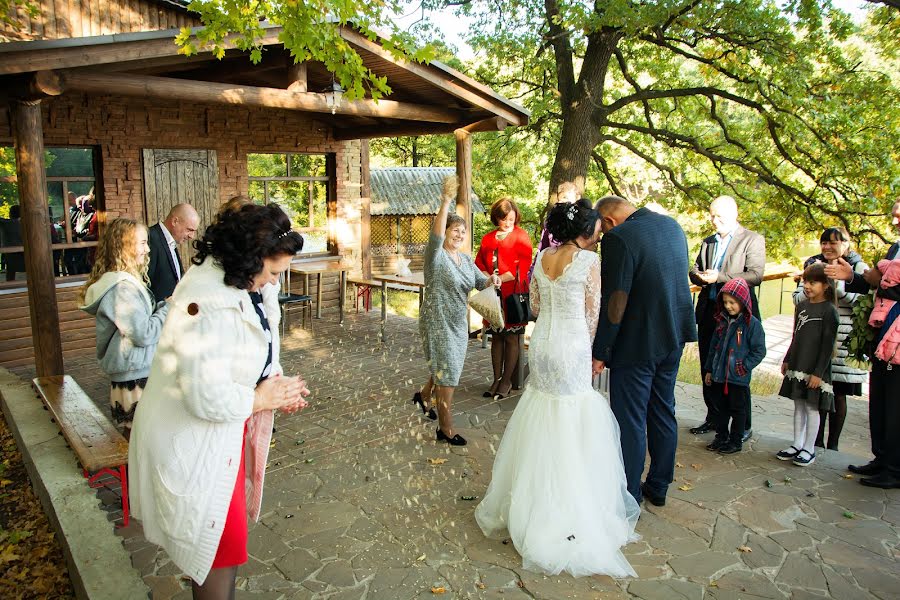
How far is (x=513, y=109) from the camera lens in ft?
29.6

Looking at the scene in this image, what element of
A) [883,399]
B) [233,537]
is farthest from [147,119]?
[883,399]

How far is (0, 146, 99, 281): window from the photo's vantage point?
8477mm

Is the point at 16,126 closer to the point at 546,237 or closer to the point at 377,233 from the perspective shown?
the point at 546,237

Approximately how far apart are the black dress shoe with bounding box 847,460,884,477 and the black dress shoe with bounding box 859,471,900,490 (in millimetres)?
110

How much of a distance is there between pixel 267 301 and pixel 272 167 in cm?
2294

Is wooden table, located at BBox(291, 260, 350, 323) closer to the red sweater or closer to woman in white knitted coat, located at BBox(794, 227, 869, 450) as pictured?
the red sweater

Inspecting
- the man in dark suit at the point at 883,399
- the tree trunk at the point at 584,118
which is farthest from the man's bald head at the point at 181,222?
the tree trunk at the point at 584,118

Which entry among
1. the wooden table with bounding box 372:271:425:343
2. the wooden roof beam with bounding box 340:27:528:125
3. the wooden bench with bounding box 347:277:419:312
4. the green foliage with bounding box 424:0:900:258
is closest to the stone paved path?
the wooden table with bounding box 372:271:425:343

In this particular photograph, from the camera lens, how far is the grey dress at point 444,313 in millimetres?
5199

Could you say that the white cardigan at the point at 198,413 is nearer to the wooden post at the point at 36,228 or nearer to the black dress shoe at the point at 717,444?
the black dress shoe at the point at 717,444

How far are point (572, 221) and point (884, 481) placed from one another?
2.95 m

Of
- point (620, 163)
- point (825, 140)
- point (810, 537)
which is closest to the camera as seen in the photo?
point (810, 537)

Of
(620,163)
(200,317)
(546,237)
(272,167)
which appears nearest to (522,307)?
(546,237)

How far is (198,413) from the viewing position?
7.52 feet
